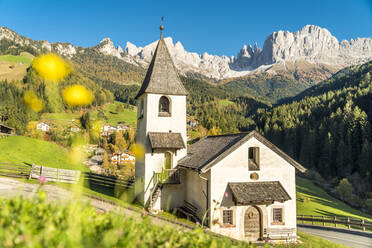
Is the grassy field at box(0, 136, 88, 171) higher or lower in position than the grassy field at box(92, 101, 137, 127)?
lower

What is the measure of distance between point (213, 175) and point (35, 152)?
106 ft

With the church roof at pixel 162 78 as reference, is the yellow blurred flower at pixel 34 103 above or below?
below

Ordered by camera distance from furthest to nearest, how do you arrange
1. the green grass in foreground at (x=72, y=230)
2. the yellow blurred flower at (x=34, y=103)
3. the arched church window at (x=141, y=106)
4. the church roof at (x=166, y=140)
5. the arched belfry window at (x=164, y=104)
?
the arched church window at (x=141, y=106)
the arched belfry window at (x=164, y=104)
the church roof at (x=166, y=140)
the yellow blurred flower at (x=34, y=103)
the green grass in foreground at (x=72, y=230)

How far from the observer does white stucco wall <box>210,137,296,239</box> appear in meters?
17.7

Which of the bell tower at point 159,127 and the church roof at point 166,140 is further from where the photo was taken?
the bell tower at point 159,127

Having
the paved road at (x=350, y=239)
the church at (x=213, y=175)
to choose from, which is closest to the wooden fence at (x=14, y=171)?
the church at (x=213, y=175)

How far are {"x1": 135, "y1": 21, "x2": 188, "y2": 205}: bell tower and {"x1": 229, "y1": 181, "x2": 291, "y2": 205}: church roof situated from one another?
624 cm

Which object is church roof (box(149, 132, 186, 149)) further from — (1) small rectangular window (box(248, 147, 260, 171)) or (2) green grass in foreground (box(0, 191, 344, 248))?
(2) green grass in foreground (box(0, 191, 344, 248))

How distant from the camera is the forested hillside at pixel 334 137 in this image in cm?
7944

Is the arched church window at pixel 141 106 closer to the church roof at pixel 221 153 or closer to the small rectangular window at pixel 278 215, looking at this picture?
the church roof at pixel 221 153

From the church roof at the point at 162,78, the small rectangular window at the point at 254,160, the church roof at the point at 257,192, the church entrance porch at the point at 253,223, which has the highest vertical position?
the church roof at the point at 162,78

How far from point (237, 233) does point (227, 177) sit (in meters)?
3.89

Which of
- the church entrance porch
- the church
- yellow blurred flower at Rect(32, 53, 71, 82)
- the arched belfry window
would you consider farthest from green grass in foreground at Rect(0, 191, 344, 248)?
Answer: the arched belfry window

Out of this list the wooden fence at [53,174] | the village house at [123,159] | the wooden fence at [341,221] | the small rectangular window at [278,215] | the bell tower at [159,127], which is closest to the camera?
the small rectangular window at [278,215]
